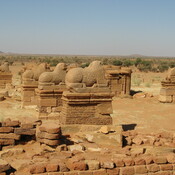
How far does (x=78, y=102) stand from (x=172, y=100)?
27.9 feet

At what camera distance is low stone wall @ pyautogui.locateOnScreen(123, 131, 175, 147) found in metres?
7.20

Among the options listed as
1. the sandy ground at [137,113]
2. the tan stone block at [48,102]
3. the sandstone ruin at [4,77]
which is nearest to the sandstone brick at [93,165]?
the sandy ground at [137,113]

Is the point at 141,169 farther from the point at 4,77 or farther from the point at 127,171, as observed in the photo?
the point at 4,77

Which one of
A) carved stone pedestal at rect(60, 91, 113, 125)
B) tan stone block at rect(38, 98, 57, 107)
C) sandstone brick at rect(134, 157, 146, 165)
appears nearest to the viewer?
sandstone brick at rect(134, 157, 146, 165)

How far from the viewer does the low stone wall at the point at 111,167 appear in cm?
477

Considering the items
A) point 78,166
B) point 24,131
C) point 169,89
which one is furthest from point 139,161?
point 169,89

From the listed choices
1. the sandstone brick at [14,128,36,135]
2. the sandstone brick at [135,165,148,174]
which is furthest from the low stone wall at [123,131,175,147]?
the sandstone brick at [14,128,36,135]

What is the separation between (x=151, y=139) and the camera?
7309 mm

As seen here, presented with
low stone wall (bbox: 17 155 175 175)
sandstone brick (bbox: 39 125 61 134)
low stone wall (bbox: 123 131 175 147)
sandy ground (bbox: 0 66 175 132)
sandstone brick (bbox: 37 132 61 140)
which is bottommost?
sandy ground (bbox: 0 66 175 132)

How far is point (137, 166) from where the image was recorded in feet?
17.1

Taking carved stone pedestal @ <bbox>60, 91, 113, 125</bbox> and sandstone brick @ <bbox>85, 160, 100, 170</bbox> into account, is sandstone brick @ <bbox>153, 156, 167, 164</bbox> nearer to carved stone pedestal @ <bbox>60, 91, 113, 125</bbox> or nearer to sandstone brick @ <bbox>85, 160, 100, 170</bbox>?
sandstone brick @ <bbox>85, 160, 100, 170</bbox>

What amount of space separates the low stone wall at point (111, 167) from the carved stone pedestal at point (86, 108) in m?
3.19

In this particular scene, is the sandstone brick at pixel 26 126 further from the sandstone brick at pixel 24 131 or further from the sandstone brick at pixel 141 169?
the sandstone brick at pixel 141 169

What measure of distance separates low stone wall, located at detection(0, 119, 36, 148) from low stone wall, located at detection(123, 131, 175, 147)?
2.44 m
